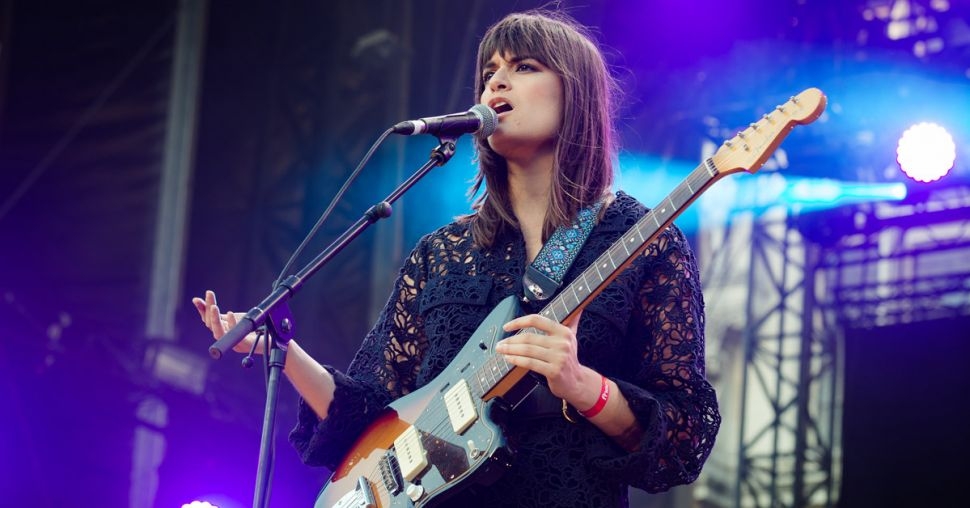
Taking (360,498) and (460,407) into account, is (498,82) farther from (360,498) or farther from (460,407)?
(360,498)

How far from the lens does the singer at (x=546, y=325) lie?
7.98 ft

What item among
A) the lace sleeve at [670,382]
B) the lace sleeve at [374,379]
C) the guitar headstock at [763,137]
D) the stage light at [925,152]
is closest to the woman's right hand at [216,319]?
the lace sleeve at [374,379]

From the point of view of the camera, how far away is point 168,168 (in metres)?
7.98

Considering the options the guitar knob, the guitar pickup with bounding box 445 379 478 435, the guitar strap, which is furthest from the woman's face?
the guitar knob

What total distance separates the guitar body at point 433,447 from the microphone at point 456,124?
418 millimetres

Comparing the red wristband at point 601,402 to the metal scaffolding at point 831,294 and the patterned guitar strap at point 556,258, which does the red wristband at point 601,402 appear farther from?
the metal scaffolding at point 831,294

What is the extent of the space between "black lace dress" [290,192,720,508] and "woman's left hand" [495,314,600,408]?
0.14 metres

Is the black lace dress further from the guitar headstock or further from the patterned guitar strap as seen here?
the guitar headstock

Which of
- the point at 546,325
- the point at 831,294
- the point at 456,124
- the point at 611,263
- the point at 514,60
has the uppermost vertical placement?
the point at 831,294

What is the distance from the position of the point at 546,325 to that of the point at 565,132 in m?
0.76

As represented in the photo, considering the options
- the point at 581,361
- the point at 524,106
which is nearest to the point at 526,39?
the point at 524,106

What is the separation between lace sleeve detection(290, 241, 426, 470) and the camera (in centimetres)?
282

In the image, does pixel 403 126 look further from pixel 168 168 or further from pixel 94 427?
pixel 168 168

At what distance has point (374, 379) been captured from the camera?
2.96 metres
